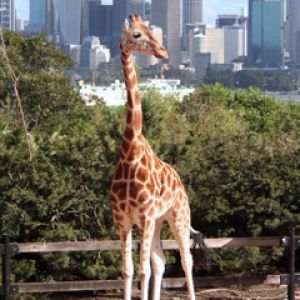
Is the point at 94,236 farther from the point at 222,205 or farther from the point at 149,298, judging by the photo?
the point at 149,298

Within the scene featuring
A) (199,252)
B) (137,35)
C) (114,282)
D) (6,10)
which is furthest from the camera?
(199,252)

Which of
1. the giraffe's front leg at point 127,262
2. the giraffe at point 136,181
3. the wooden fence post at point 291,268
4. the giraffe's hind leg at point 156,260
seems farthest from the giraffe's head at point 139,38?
the wooden fence post at point 291,268

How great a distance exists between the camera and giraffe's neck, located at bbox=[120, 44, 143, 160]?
9242 millimetres

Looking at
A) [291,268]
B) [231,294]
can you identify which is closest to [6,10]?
[291,268]

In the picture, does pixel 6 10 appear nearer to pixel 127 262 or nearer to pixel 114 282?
pixel 127 262

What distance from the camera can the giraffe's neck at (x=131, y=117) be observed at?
9242mm

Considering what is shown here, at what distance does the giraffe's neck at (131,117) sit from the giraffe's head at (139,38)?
15 centimetres

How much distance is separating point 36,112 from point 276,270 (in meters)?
20.9

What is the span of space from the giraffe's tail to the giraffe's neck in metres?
1.51

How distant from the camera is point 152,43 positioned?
352 inches

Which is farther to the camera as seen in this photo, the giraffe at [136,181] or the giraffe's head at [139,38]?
the giraffe at [136,181]

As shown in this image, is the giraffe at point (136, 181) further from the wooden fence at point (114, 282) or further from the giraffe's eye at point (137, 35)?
the wooden fence at point (114, 282)

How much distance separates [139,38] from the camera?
29.6ft

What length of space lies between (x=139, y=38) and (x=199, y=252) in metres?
3.84
